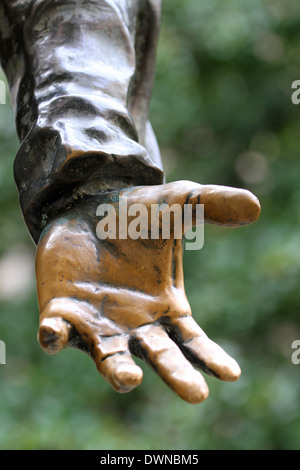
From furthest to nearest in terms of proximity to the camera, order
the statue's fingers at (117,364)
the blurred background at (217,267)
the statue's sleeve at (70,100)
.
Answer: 1. the blurred background at (217,267)
2. the statue's sleeve at (70,100)
3. the statue's fingers at (117,364)

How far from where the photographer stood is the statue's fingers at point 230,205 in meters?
1.00

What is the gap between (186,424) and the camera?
10.1 feet

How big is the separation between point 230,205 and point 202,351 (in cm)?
23

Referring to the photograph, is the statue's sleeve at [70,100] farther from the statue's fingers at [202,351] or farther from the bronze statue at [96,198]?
the statue's fingers at [202,351]

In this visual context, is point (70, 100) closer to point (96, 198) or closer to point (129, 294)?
point (96, 198)

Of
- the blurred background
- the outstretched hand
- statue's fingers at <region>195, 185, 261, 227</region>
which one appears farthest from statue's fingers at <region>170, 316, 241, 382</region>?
the blurred background

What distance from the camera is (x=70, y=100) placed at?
1.20 m

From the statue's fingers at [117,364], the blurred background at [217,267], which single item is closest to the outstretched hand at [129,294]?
the statue's fingers at [117,364]

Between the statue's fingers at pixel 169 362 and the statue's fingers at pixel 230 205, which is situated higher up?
the statue's fingers at pixel 230 205

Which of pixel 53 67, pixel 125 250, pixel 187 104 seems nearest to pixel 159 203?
pixel 125 250

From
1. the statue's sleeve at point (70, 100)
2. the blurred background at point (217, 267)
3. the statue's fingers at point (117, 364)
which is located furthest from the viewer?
the blurred background at point (217, 267)

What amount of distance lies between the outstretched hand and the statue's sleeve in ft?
0.17

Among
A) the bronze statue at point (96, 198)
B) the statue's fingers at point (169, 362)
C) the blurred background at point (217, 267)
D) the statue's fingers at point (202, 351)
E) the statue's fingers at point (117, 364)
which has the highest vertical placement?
the bronze statue at point (96, 198)

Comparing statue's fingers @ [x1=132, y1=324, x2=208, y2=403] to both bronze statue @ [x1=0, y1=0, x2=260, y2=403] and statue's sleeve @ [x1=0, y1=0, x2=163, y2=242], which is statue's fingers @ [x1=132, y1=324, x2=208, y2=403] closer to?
bronze statue @ [x1=0, y1=0, x2=260, y2=403]
